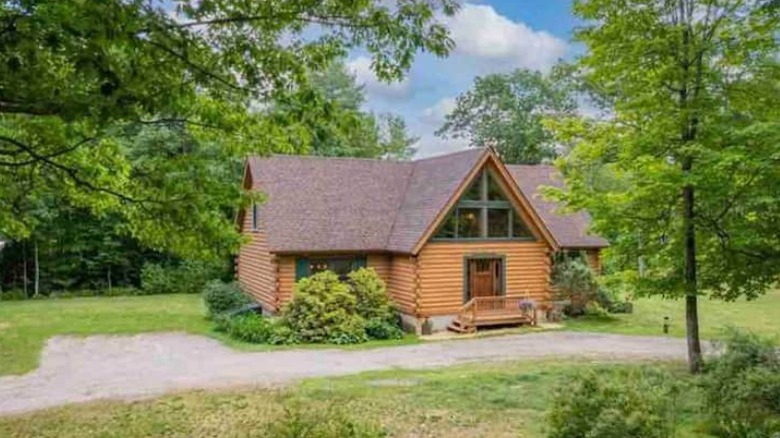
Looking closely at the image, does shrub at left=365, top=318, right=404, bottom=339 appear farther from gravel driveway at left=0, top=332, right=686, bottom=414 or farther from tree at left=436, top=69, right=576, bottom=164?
tree at left=436, top=69, right=576, bottom=164

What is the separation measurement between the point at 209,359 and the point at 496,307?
9.52m

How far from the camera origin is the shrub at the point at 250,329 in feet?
56.9

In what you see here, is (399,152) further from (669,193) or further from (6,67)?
(6,67)

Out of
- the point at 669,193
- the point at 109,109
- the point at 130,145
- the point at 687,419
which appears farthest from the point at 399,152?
the point at 109,109

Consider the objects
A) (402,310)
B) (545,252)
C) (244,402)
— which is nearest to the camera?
(244,402)

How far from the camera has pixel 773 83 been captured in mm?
10727

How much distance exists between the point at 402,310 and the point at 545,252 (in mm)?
5465

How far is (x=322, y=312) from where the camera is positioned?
17.8 m

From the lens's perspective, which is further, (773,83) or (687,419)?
(773,83)

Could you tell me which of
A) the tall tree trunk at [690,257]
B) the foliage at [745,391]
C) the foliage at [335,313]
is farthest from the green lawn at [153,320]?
the foliage at [745,391]

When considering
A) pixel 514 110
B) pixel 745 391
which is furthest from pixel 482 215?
pixel 514 110

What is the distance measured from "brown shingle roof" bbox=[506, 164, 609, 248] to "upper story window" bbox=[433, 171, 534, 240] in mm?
2388

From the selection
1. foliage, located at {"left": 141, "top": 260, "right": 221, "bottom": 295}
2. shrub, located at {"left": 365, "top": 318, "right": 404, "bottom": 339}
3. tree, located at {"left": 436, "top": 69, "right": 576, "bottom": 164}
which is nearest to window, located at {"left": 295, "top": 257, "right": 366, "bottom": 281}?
shrub, located at {"left": 365, "top": 318, "right": 404, "bottom": 339}

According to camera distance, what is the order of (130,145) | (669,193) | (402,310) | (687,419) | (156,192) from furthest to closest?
(130,145) → (402,310) → (669,193) → (687,419) → (156,192)
